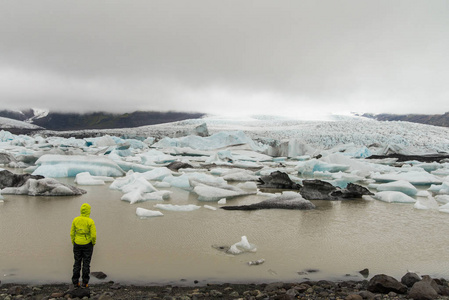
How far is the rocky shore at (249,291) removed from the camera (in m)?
2.32

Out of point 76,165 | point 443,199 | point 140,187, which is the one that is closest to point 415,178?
point 443,199

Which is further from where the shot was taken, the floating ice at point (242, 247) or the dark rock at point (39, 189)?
the dark rock at point (39, 189)

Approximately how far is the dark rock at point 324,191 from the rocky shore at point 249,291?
13.0 ft

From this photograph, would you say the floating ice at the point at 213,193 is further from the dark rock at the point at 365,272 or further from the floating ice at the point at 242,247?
the dark rock at the point at 365,272

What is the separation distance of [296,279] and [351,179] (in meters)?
7.20

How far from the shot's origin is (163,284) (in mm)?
2617

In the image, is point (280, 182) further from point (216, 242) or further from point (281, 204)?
point (216, 242)

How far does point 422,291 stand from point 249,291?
116 cm

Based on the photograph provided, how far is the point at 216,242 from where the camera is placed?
3664 millimetres

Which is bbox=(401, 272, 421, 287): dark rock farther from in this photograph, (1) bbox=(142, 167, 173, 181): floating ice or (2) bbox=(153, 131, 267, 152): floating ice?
(2) bbox=(153, 131, 267, 152): floating ice

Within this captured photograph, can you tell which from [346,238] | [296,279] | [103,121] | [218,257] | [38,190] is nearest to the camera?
[296,279]

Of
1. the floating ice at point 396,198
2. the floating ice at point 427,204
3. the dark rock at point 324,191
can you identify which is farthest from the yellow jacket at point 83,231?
the floating ice at point 396,198

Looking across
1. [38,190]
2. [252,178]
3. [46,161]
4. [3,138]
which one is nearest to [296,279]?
[38,190]

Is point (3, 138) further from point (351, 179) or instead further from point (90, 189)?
point (351, 179)
